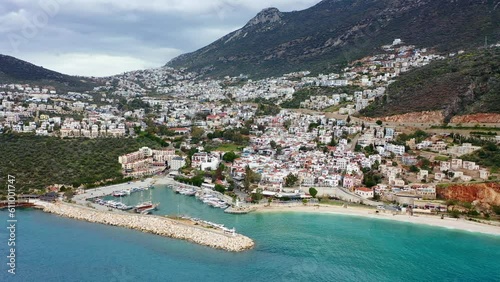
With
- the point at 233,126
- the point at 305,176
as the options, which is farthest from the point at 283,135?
the point at 305,176

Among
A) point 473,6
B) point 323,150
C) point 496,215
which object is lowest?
point 496,215

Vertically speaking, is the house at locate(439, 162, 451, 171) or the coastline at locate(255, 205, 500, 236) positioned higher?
the house at locate(439, 162, 451, 171)

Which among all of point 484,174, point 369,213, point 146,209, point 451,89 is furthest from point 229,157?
point 451,89

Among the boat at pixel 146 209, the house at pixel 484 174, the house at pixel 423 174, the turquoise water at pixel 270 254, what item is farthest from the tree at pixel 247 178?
the house at pixel 484 174

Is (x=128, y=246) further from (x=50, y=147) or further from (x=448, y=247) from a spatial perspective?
(x=50, y=147)

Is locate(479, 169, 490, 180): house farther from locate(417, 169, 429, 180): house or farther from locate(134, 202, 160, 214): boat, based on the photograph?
locate(134, 202, 160, 214): boat

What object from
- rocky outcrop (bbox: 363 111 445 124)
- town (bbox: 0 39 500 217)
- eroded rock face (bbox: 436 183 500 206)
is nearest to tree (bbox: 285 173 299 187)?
town (bbox: 0 39 500 217)
